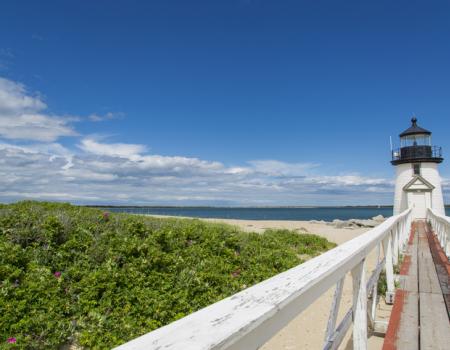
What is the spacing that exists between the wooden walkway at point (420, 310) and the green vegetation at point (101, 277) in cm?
311

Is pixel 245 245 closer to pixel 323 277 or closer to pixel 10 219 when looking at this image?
pixel 10 219

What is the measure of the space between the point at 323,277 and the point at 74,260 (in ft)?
18.9

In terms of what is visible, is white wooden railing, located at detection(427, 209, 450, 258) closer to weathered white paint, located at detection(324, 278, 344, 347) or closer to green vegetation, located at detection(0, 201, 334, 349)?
green vegetation, located at detection(0, 201, 334, 349)

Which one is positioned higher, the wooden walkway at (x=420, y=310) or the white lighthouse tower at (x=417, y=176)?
the white lighthouse tower at (x=417, y=176)

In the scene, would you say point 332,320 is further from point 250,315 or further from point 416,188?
point 416,188

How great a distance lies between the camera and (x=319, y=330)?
216 inches

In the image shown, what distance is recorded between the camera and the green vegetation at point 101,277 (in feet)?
14.4

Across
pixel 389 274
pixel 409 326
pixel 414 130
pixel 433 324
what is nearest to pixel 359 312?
pixel 409 326

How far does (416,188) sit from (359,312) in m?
24.4

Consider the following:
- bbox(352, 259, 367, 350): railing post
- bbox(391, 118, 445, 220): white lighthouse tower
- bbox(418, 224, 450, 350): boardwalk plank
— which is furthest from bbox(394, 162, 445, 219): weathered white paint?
bbox(352, 259, 367, 350): railing post

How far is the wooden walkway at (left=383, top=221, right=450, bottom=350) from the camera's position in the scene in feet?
10.5

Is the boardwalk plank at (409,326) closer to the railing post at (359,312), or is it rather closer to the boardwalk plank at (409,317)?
the boardwalk plank at (409,317)

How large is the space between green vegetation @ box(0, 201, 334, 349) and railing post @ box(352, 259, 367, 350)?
3097 mm

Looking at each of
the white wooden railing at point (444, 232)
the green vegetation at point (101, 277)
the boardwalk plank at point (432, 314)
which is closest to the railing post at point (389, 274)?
the boardwalk plank at point (432, 314)
